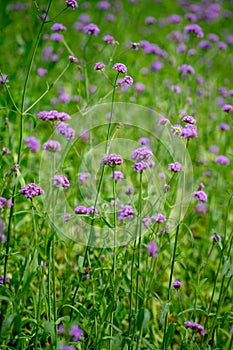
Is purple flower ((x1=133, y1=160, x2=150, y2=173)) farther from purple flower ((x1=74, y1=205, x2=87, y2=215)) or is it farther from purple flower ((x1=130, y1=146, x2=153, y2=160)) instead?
purple flower ((x1=74, y1=205, x2=87, y2=215))

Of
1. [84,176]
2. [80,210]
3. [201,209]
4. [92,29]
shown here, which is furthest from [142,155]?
[201,209]

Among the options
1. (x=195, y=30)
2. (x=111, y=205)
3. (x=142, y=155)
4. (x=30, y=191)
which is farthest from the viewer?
(x=195, y=30)

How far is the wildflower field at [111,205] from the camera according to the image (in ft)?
5.28

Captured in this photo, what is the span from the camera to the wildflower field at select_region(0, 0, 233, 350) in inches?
63.4

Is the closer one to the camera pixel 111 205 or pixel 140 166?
pixel 140 166

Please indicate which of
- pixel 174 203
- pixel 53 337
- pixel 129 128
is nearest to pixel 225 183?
pixel 129 128

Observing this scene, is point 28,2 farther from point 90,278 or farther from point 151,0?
Answer: point 90,278

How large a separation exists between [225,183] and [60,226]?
4.77ft

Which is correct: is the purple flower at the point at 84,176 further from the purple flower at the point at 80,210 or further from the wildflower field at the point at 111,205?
the purple flower at the point at 80,210

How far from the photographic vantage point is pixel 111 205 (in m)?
1.99

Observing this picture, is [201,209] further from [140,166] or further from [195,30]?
[140,166]

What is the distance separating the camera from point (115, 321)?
6.18 feet

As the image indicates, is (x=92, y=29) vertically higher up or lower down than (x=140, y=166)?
higher up

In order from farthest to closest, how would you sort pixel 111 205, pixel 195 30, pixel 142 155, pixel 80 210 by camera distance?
1. pixel 195 30
2. pixel 111 205
3. pixel 80 210
4. pixel 142 155
